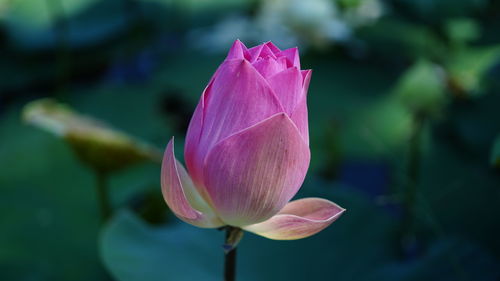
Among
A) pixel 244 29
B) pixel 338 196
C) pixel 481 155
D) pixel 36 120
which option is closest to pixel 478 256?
pixel 338 196

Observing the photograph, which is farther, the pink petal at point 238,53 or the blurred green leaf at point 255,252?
the blurred green leaf at point 255,252

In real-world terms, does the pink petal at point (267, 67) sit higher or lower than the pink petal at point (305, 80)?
higher

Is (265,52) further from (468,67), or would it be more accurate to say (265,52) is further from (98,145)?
(468,67)

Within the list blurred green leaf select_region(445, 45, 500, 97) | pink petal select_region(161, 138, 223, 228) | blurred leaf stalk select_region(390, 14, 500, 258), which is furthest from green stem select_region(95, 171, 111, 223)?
blurred green leaf select_region(445, 45, 500, 97)

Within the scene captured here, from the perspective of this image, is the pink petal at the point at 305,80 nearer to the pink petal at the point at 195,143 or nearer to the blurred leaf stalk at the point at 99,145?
the pink petal at the point at 195,143

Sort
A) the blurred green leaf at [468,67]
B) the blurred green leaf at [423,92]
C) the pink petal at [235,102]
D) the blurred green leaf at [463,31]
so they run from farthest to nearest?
the blurred green leaf at [463,31] < the blurred green leaf at [468,67] < the blurred green leaf at [423,92] < the pink petal at [235,102]

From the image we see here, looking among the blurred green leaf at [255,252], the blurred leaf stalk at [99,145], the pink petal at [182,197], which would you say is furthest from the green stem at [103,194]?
the pink petal at [182,197]

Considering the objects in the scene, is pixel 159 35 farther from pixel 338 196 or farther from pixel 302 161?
pixel 302 161

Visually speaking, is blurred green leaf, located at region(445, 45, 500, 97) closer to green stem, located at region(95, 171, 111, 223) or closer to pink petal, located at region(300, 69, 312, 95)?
green stem, located at region(95, 171, 111, 223)
